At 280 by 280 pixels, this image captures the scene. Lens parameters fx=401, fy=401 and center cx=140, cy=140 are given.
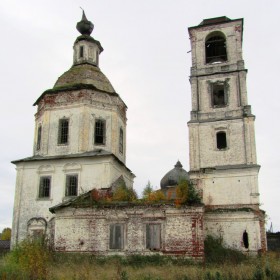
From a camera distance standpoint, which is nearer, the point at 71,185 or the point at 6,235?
the point at 71,185

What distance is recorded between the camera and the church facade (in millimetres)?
19391

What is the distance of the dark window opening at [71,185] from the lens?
23625 mm

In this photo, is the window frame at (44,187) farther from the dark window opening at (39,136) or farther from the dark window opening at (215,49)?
the dark window opening at (215,49)

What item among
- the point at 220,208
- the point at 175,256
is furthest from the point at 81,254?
→ the point at 220,208

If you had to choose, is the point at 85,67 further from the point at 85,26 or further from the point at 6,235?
the point at 6,235

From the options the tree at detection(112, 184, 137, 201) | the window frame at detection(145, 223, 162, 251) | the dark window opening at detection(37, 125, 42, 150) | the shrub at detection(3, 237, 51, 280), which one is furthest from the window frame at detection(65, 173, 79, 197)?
the shrub at detection(3, 237, 51, 280)

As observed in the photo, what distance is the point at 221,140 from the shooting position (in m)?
23.6

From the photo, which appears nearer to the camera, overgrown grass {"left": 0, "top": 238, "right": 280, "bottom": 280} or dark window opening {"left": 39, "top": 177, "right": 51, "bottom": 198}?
overgrown grass {"left": 0, "top": 238, "right": 280, "bottom": 280}

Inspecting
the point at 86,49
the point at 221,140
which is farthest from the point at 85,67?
the point at 221,140

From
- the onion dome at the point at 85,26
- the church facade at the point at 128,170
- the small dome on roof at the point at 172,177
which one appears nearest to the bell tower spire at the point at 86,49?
the onion dome at the point at 85,26

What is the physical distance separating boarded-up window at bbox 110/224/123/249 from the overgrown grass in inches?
25.5

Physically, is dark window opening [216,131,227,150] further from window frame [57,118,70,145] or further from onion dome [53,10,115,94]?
window frame [57,118,70,145]

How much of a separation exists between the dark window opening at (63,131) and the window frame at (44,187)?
249 cm

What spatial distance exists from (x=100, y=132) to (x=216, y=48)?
31.8 ft
